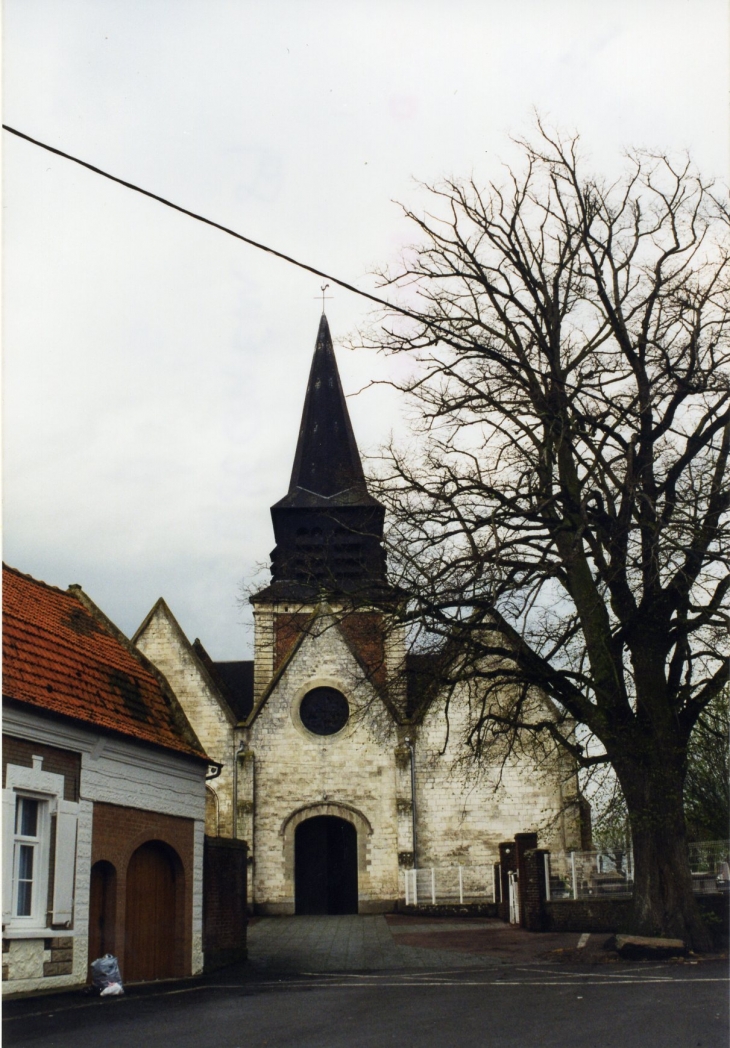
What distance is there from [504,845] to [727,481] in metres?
13.5

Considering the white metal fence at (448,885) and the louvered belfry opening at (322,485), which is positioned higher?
the louvered belfry opening at (322,485)

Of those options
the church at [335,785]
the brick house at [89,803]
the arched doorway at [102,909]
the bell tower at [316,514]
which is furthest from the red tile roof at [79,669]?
the bell tower at [316,514]

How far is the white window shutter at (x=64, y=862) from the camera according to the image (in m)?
13.1

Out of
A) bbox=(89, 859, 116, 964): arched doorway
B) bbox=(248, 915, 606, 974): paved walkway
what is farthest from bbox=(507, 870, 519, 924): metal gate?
bbox=(89, 859, 116, 964): arched doorway

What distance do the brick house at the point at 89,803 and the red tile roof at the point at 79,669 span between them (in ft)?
0.11

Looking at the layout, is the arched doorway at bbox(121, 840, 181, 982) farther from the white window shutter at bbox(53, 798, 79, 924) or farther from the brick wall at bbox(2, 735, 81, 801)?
the brick wall at bbox(2, 735, 81, 801)

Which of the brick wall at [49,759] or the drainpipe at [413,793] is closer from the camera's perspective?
the brick wall at [49,759]

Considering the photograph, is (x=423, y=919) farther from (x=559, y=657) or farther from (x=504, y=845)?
(x=559, y=657)

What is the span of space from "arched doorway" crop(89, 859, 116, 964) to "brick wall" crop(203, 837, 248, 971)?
10.5 ft

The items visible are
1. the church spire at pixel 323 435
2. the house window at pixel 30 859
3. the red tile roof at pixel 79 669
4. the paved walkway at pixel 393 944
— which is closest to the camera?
the house window at pixel 30 859

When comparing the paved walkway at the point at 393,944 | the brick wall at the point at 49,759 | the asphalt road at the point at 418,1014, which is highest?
the brick wall at the point at 49,759

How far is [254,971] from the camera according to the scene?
17.1 metres

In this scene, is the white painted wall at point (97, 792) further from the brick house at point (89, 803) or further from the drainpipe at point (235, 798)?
the drainpipe at point (235, 798)

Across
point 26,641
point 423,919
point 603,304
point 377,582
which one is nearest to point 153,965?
point 26,641
